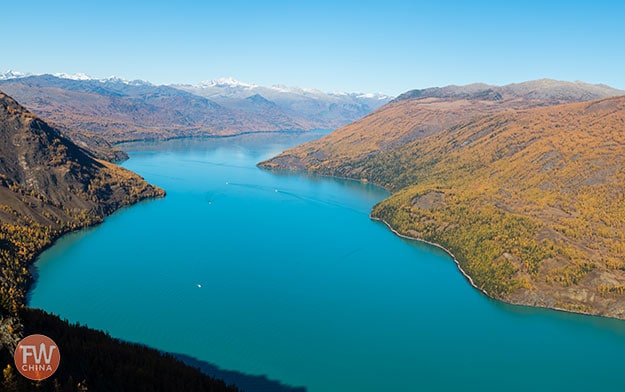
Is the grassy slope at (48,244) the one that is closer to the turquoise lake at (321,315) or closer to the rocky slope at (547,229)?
the turquoise lake at (321,315)

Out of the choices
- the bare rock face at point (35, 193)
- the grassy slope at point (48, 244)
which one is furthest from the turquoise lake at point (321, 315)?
the grassy slope at point (48, 244)

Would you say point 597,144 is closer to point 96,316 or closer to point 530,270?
point 530,270

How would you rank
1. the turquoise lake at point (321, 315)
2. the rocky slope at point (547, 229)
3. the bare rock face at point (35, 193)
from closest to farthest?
the turquoise lake at point (321, 315), the rocky slope at point (547, 229), the bare rock face at point (35, 193)

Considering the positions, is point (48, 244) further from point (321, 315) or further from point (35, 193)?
point (321, 315)

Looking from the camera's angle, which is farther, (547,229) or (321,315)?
(547,229)

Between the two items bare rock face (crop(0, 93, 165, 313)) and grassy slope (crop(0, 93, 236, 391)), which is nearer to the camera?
grassy slope (crop(0, 93, 236, 391))

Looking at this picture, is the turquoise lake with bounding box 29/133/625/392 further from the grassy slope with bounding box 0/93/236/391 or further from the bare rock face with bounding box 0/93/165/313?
the grassy slope with bounding box 0/93/236/391

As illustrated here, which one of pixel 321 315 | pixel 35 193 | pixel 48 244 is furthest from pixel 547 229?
pixel 35 193

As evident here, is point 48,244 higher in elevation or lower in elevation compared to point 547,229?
lower

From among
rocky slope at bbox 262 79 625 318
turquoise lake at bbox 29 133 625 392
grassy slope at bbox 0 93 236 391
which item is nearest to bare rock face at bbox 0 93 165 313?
grassy slope at bbox 0 93 236 391
